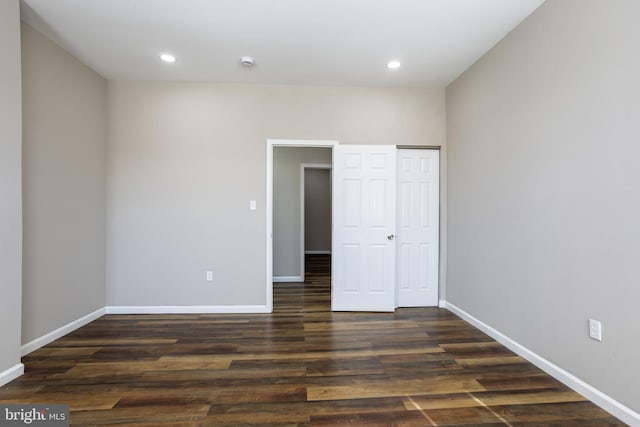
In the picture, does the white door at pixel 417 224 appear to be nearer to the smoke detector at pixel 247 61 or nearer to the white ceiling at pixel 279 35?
the white ceiling at pixel 279 35

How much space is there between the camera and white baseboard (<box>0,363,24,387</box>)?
1.96 meters

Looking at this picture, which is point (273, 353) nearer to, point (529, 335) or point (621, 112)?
point (529, 335)

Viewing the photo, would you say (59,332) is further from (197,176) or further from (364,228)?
(364,228)

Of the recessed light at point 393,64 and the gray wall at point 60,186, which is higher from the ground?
the recessed light at point 393,64

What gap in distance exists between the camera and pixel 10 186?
6.60ft

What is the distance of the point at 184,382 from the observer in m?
2.03

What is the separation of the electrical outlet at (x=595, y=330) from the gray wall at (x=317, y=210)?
633cm

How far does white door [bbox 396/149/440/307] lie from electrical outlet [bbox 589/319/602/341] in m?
1.83

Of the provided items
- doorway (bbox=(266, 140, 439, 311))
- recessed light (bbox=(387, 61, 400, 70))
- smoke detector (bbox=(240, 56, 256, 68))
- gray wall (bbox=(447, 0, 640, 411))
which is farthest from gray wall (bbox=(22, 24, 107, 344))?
gray wall (bbox=(447, 0, 640, 411))

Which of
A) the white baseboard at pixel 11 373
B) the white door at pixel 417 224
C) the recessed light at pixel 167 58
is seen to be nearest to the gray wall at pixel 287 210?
the white door at pixel 417 224

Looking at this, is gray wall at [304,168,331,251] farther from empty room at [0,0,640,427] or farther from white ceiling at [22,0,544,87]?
white ceiling at [22,0,544,87]

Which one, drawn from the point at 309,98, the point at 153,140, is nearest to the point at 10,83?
the point at 153,140

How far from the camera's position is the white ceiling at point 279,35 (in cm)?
217

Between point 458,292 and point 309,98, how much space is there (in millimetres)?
2938
